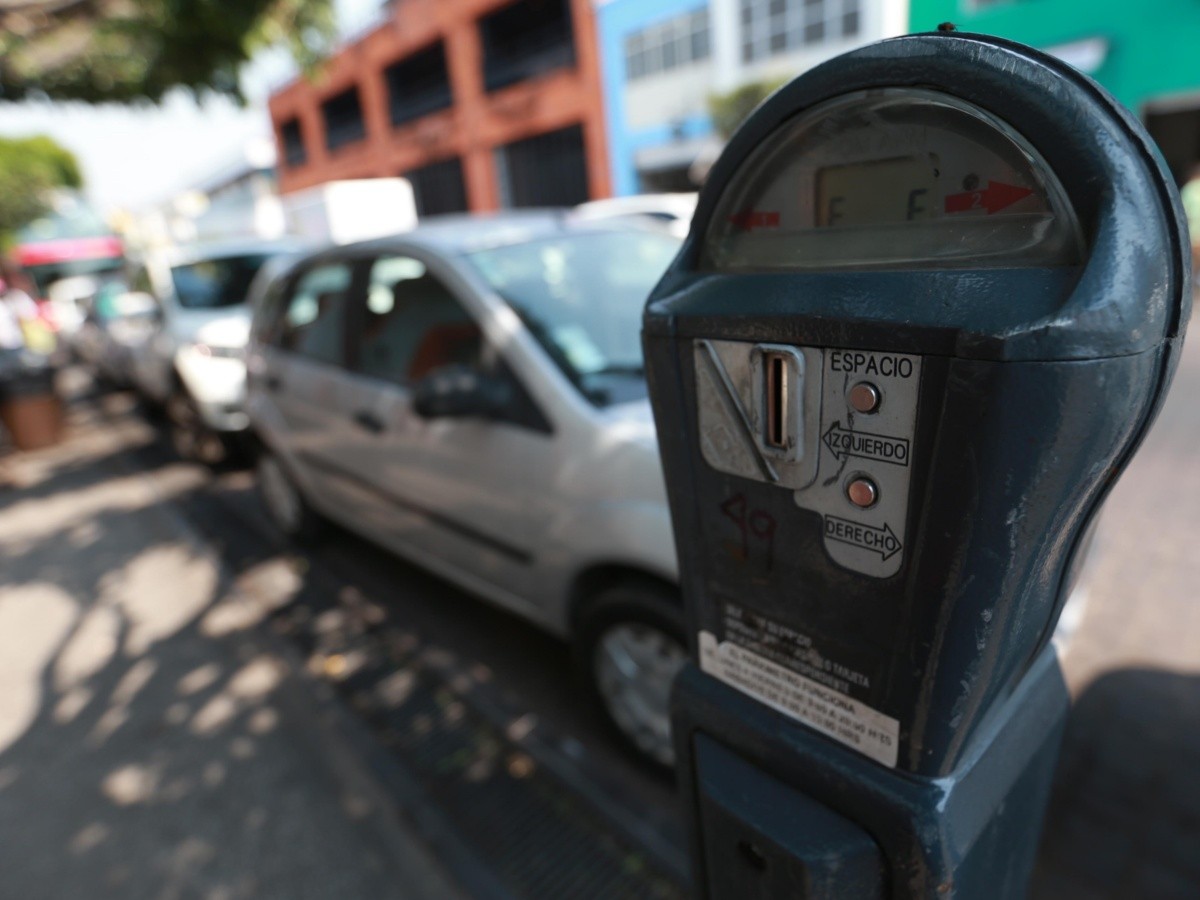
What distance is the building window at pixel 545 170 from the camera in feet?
63.4

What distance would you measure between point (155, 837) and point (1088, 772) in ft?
9.04

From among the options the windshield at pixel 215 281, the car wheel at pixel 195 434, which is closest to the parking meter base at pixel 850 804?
the car wheel at pixel 195 434

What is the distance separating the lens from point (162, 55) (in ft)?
17.1

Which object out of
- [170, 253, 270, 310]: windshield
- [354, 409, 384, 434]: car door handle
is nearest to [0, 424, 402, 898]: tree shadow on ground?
[354, 409, 384, 434]: car door handle

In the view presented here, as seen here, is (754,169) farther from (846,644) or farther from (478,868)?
(478,868)

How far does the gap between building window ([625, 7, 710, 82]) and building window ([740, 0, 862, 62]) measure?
1058 millimetres

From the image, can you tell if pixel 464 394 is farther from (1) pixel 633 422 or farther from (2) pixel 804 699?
(2) pixel 804 699

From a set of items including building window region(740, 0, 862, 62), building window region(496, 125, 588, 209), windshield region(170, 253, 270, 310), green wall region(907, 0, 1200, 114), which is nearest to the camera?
windshield region(170, 253, 270, 310)

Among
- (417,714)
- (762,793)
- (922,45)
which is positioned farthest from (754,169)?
(417,714)

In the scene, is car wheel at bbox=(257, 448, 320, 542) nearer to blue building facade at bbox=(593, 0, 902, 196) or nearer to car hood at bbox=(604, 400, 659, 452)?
car hood at bbox=(604, 400, 659, 452)

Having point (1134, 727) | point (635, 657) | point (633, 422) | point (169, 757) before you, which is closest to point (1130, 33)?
point (1134, 727)

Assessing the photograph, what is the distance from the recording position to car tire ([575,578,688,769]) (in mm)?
2170

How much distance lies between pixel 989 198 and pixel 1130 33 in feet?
43.9

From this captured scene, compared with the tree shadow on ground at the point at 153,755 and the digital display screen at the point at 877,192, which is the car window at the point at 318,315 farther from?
the digital display screen at the point at 877,192
